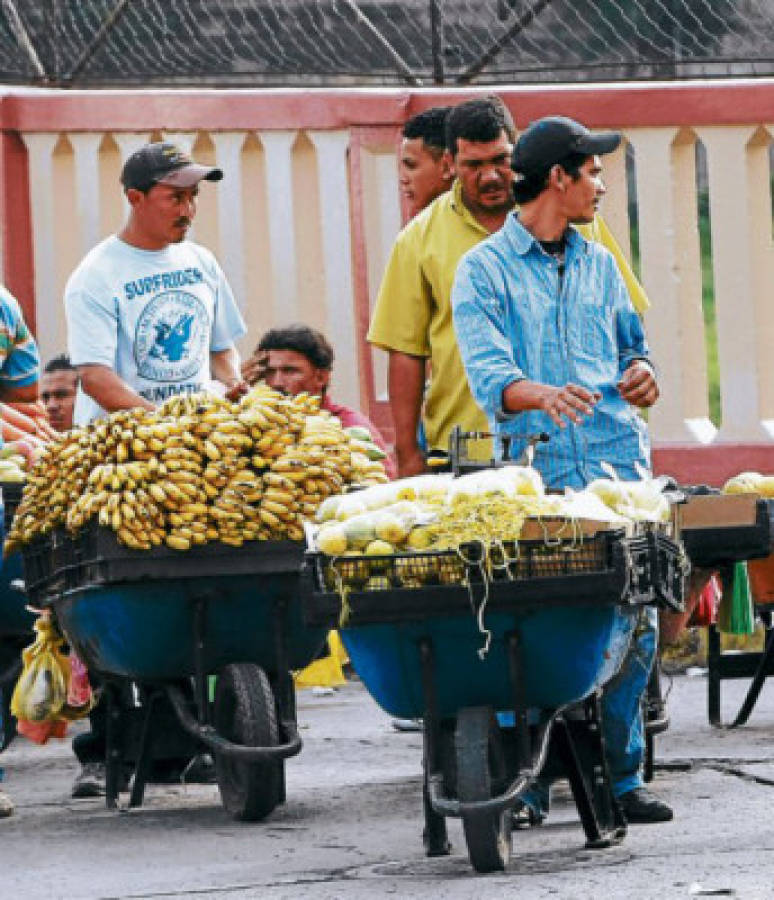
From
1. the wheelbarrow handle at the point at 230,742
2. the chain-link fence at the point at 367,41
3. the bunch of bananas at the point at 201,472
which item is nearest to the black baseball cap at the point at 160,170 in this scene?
the bunch of bananas at the point at 201,472

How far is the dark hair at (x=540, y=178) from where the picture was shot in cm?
815

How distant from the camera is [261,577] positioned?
27.6 feet

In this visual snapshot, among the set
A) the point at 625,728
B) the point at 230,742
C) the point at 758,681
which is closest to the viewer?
the point at 625,728

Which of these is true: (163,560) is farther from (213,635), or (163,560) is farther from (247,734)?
(247,734)

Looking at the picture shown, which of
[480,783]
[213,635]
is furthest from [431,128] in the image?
[480,783]

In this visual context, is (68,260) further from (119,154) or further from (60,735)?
(60,735)

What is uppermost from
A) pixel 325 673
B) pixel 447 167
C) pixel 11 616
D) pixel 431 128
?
pixel 431 128

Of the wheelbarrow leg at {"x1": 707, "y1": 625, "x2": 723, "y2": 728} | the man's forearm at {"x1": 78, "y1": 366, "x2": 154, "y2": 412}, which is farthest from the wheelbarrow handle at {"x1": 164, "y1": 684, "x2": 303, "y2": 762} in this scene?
the wheelbarrow leg at {"x1": 707, "y1": 625, "x2": 723, "y2": 728}

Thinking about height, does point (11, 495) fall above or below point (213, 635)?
above

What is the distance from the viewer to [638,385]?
7902mm

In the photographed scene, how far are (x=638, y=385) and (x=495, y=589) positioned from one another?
1.16m

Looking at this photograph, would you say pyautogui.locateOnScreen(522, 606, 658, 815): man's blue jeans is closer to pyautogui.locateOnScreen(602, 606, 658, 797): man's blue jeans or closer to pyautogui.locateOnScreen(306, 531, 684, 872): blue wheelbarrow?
pyautogui.locateOnScreen(602, 606, 658, 797): man's blue jeans

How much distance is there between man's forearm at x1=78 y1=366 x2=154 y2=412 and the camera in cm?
921

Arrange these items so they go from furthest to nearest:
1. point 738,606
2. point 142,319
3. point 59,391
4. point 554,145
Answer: point 59,391 → point 738,606 → point 142,319 → point 554,145
